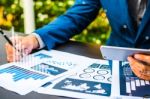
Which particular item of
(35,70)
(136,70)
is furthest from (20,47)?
(136,70)

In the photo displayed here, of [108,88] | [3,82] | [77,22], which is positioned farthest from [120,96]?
[77,22]

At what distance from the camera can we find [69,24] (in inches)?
56.3

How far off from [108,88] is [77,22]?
0.54m

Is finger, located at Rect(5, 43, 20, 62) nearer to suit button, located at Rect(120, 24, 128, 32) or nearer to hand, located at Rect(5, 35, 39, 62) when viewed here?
hand, located at Rect(5, 35, 39, 62)

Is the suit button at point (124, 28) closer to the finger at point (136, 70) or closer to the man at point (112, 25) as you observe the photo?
the man at point (112, 25)

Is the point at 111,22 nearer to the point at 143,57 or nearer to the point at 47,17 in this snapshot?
the point at 143,57

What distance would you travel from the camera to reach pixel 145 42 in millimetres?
1366

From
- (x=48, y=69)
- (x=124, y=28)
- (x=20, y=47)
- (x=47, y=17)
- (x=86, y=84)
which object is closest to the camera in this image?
(x=86, y=84)

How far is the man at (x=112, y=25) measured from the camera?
1.30 m

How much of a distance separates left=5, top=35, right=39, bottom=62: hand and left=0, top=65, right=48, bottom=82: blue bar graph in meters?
0.07

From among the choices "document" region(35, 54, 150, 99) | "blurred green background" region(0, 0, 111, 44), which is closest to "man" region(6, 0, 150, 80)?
"document" region(35, 54, 150, 99)

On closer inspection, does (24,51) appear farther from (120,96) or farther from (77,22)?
(120,96)

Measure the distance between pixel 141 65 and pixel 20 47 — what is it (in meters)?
0.45

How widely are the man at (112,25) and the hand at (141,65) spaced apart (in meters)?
0.28
